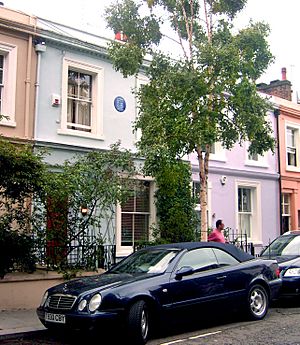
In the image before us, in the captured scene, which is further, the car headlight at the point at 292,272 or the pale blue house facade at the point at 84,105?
the pale blue house facade at the point at 84,105

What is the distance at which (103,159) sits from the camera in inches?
471

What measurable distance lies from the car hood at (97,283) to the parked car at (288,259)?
405cm

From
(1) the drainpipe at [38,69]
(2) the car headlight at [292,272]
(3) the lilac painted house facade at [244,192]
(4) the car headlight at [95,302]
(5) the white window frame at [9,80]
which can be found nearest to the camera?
(4) the car headlight at [95,302]

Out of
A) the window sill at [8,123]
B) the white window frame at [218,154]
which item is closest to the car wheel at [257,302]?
the window sill at [8,123]

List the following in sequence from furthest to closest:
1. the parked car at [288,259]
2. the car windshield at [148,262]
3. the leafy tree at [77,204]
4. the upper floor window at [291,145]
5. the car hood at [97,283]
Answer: the upper floor window at [291,145], the leafy tree at [77,204], the parked car at [288,259], the car windshield at [148,262], the car hood at [97,283]

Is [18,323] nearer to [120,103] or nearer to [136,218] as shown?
[136,218]

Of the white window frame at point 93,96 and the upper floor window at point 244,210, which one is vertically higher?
the white window frame at point 93,96

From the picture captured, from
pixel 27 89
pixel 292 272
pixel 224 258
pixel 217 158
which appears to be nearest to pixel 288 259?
pixel 292 272

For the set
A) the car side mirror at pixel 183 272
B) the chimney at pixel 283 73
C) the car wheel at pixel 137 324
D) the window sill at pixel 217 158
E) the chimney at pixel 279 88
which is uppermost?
the chimney at pixel 283 73

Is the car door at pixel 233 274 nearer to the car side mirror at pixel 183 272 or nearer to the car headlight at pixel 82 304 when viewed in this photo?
the car side mirror at pixel 183 272

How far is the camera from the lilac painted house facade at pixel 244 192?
18.0 m

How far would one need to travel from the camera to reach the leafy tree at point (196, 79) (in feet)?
37.3

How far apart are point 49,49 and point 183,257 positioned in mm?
8061

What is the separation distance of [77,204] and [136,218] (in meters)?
4.52
